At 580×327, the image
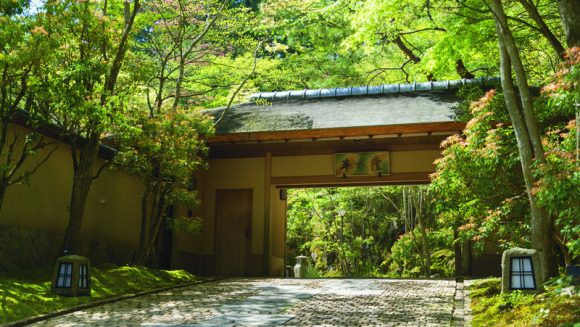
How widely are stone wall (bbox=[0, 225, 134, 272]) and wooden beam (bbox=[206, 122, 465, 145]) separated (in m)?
3.54

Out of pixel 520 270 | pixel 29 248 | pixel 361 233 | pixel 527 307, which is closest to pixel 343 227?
pixel 361 233

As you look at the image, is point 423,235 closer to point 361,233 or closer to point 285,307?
point 361,233

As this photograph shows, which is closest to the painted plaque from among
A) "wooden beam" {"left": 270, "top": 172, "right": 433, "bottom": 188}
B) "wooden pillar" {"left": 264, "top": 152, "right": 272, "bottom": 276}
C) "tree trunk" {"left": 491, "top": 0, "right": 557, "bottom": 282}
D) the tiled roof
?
"wooden beam" {"left": 270, "top": 172, "right": 433, "bottom": 188}

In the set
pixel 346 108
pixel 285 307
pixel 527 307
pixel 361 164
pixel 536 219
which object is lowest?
pixel 285 307

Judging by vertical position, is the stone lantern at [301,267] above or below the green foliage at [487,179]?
below

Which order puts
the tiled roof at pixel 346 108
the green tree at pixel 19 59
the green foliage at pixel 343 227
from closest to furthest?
the green tree at pixel 19 59
the tiled roof at pixel 346 108
the green foliage at pixel 343 227

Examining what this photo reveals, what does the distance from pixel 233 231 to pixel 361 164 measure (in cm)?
341

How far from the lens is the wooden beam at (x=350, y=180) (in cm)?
1212

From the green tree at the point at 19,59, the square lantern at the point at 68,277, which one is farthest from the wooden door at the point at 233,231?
the green tree at the point at 19,59

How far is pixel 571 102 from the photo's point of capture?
4.99 m

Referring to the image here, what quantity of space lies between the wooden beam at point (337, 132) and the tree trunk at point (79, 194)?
3618 mm

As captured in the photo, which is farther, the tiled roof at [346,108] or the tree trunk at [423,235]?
the tree trunk at [423,235]

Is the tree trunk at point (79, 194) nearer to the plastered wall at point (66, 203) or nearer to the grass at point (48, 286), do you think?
the grass at point (48, 286)

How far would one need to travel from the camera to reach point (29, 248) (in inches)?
339
